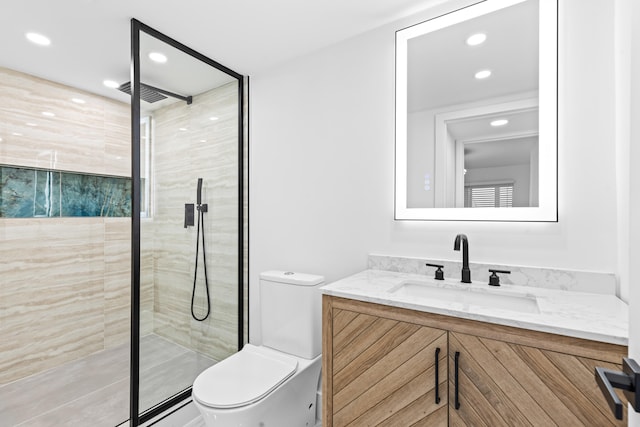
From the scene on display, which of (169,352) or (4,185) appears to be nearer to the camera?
(169,352)

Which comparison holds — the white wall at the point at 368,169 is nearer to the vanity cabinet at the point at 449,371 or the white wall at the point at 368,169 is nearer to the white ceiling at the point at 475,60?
the white ceiling at the point at 475,60

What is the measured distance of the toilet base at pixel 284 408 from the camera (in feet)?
4.42

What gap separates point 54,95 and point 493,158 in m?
3.21

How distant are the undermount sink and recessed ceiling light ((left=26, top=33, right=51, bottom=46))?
252 cm

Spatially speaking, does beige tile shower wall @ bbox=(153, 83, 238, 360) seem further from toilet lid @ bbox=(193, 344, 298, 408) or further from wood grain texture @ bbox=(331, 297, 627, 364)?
wood grain texture @ bbox=(331, 297, 627, 364)

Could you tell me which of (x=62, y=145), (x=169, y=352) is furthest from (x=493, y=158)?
(x=62, y=145)

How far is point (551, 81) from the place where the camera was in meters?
1.39

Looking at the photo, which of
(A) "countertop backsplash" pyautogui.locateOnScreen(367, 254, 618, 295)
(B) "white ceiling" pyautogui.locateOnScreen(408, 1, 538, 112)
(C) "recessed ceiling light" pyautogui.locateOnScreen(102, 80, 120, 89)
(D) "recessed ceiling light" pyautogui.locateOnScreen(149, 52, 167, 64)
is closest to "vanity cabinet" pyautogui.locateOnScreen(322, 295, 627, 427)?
(A) "countertop backsplash" pyautogui.locateOnScreen(367, 254, 618, 295)

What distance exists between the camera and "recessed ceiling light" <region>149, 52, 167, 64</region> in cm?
187

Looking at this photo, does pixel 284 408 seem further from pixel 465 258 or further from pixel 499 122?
pixel 499 122

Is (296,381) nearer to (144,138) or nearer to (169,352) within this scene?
(169,352)

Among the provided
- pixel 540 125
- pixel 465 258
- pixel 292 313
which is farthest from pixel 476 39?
pixel 292 313

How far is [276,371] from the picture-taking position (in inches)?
63.1

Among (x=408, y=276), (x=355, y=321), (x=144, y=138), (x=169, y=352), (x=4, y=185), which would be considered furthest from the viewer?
(x=4, y=185)
